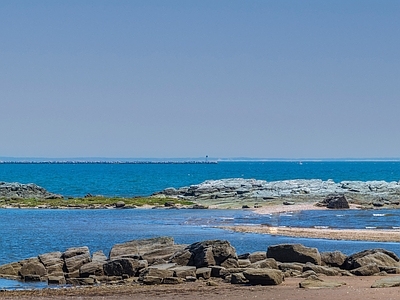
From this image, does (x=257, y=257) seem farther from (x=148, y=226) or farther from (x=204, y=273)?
(x=148, y=226)

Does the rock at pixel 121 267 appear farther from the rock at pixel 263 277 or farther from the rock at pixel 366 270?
the rock at pixel 366 270

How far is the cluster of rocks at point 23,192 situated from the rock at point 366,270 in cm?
7382

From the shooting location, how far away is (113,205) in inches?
3693

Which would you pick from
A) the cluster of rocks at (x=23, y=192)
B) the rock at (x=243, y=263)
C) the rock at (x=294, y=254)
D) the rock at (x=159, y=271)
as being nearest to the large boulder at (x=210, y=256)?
the rock at (x=243, y=263)

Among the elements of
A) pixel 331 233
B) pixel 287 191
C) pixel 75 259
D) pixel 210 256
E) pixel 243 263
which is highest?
pixel 210 256

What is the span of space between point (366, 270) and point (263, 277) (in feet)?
18.6

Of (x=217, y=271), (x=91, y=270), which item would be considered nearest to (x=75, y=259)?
(x=91, y=270)

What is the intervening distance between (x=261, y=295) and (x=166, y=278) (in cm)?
530

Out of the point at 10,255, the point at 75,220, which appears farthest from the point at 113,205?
the point at 10,255

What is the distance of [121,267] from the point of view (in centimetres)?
3459

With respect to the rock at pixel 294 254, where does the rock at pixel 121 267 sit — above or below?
below

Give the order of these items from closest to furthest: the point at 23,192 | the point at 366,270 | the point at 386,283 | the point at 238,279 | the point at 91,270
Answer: the point at 386,283
the point at 238,279
the point at 366,270
the point at 91,270
the point at 23,192

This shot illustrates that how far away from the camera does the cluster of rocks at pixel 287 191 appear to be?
99625mm

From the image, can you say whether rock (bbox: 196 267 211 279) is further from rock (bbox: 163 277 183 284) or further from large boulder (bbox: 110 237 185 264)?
large boulder (bbox: 110 237 185 264)
